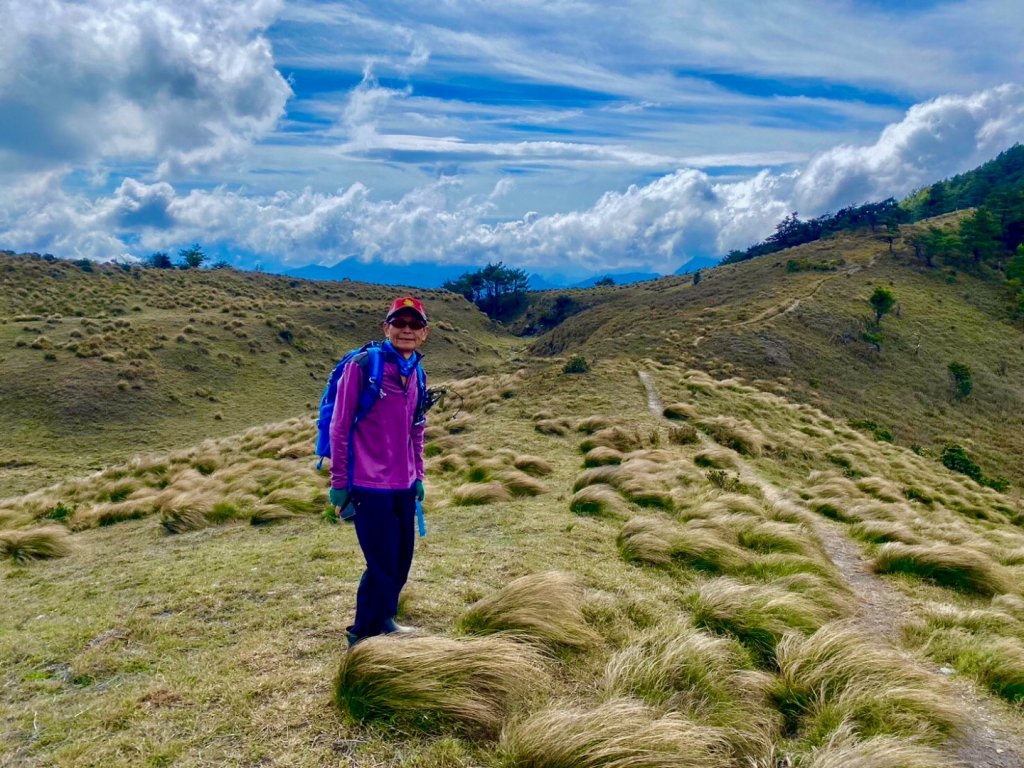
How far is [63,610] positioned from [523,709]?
5907 mm

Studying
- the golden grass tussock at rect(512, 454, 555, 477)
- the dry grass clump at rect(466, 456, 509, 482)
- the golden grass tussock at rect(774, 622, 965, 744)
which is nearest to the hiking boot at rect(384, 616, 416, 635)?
the golden grass tussock at rect(774, 622, 965, 744)

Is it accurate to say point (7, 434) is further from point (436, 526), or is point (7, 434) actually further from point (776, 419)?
point (776, 419)

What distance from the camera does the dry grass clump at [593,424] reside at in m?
18.8

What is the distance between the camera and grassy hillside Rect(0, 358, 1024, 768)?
11.5 feet

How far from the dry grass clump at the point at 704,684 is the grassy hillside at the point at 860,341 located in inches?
1322

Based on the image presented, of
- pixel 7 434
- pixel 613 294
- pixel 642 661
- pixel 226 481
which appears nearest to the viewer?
pixel 642 661

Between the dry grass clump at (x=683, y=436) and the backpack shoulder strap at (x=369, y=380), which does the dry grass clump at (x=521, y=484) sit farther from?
the backpack shoulder strap at (x=369, y=380)

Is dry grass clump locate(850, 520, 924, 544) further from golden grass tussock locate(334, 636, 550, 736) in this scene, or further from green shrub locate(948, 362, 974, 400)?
green shrub locate(948, 362, 974, 400)

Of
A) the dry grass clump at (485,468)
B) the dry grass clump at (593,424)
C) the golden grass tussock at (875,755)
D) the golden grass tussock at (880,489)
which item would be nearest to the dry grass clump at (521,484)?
the dry grass clump at (485,468)

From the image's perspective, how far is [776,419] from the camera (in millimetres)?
24297

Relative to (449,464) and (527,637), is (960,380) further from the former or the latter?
(527,637)

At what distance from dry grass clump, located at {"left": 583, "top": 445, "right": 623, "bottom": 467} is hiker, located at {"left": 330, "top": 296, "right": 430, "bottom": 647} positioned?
9976 millimetres

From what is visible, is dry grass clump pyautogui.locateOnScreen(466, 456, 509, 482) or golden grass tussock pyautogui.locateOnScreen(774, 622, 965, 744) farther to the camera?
dry grass clump pyautogui.locateOnScreen(466, 456, 509, 482)

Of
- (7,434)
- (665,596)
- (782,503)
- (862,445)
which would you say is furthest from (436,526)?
(7,434)
